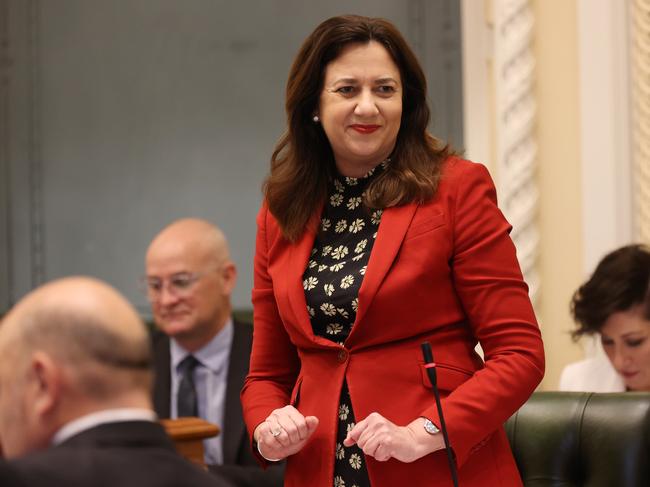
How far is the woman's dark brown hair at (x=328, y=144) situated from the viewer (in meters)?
2.68

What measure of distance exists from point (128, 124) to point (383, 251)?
14.6 feet

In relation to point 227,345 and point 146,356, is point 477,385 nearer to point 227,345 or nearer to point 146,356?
point 146,356

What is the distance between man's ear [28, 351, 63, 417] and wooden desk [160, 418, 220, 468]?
51.8 inches

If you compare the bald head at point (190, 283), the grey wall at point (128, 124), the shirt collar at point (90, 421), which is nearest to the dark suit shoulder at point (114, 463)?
the shirt collar at point (90, 421)

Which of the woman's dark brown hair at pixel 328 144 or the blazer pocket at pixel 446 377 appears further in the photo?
the woman's dark brown hair at pixel 328 144

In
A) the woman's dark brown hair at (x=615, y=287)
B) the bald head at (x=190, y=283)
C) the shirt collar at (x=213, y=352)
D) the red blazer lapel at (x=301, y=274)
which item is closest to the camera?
the red blazer lapel at (x=301, y=274)

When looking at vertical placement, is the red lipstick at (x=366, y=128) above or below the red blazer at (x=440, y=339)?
above

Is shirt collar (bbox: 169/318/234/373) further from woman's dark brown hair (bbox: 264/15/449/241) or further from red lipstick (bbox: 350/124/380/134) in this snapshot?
red lipstick (bbox: 350/124/380/134)

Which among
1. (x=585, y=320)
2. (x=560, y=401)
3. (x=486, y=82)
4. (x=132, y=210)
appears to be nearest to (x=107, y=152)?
(x=132, y=210)

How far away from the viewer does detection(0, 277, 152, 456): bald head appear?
171 cm

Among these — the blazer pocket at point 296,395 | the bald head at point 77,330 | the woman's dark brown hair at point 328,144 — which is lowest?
the blazer pocket at point 296,395

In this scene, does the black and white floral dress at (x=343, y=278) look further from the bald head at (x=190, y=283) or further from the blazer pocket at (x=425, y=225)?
the bald head at (x=190, y=283)

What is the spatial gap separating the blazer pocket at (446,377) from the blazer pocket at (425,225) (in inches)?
10.8

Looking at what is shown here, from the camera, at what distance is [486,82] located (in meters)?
5.46
